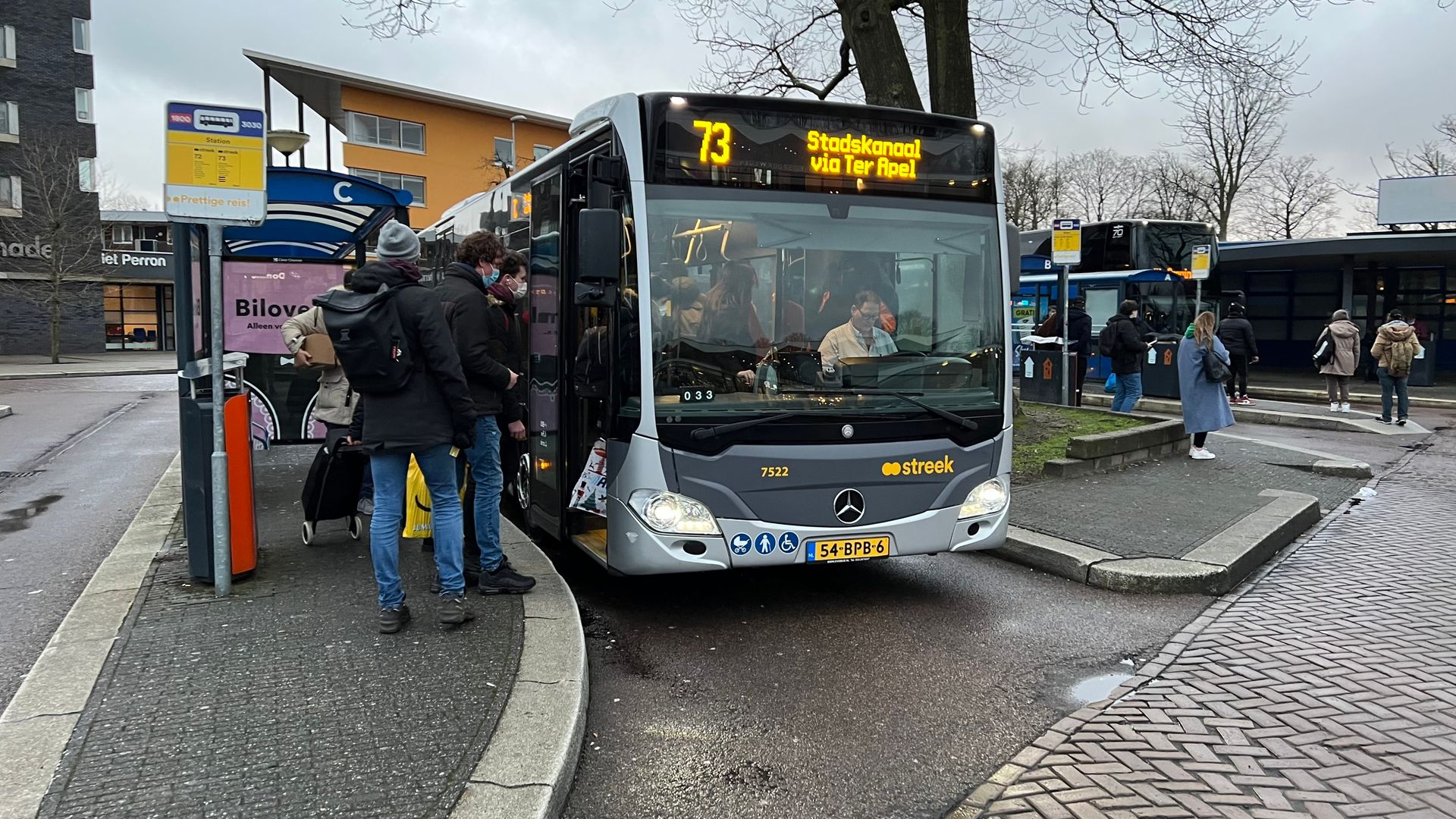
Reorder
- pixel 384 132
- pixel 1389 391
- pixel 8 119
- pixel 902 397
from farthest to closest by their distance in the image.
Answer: pixel 384 132 < pixel 8 119 < pixel 1389 391 < pixel 902 397

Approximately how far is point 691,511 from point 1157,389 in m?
16.7

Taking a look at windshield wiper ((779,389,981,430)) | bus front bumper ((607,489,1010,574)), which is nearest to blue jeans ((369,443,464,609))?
bus front bumper ((607,489,1010,574))

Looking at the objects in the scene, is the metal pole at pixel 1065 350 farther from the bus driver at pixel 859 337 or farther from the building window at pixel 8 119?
the building window at pixel 8 119

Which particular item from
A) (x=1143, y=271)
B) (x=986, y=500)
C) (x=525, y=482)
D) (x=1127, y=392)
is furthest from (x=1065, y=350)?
(x=525, y=482)

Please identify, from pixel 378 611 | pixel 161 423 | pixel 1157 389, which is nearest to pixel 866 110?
pixel 378 611

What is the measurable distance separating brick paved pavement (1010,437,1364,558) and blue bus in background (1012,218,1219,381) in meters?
9.77

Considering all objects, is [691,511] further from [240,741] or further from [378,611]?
[240,741]

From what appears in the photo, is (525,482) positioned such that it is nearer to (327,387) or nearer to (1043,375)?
(327,387)

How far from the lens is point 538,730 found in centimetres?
362

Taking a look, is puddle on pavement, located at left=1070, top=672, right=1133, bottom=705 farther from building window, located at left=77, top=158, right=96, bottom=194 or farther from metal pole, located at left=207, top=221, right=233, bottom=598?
building window, located at left=77, top=158, right=96, bottom=194

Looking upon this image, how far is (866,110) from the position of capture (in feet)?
18.2

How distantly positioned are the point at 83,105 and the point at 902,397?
149ft

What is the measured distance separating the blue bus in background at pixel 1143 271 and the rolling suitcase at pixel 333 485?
16.1 meters

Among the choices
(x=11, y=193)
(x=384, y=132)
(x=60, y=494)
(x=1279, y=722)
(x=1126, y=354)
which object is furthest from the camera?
(x=384, y=132)
